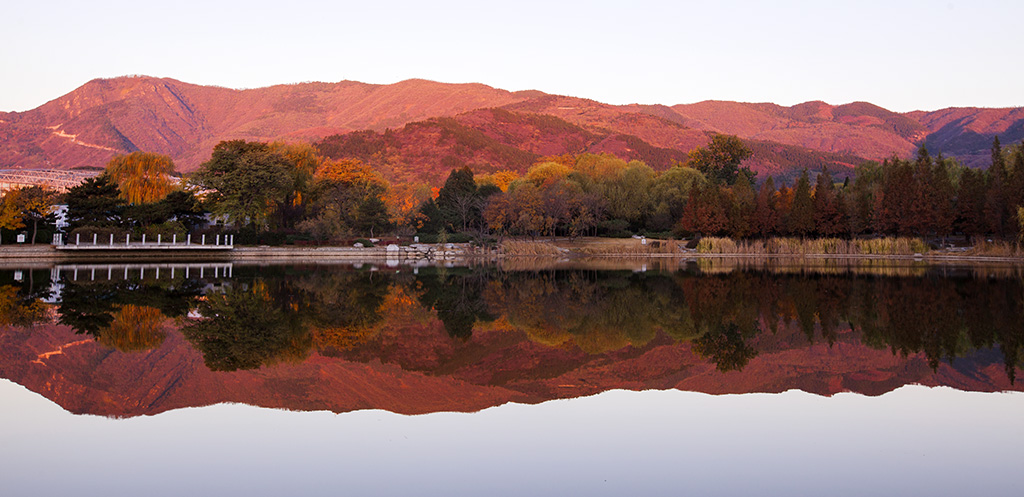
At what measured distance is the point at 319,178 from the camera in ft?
169

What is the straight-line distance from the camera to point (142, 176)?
49.6 m

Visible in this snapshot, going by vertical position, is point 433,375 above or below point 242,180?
below

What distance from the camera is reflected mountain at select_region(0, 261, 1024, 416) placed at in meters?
7.45

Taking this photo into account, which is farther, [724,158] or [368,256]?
[724,158]

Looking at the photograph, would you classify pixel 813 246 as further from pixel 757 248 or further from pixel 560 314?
pixel 560 314

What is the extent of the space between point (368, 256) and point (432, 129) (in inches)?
3616

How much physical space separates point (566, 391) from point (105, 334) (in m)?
7.09

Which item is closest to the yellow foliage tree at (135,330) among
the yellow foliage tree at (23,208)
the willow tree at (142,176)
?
the yellow foliage tree at (23,208)

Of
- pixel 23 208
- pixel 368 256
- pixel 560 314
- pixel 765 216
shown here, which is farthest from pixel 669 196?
pixel 560 314

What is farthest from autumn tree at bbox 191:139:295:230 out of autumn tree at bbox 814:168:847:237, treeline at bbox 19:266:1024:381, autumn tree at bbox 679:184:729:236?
autumn tree at bbox 814:168:847:237

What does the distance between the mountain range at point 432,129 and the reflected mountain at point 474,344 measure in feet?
349

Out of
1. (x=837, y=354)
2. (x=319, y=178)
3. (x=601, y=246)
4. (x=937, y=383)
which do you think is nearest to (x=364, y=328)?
(x=837, y=354)

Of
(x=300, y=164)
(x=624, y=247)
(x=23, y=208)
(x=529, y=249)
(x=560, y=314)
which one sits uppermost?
(x=300, y=164)

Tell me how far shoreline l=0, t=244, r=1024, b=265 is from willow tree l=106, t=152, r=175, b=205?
10.6m
